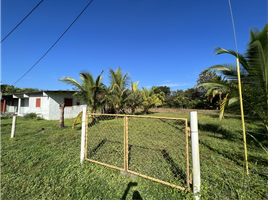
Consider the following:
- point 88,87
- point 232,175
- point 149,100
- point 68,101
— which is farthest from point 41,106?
point 232,175

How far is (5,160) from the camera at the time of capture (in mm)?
3156

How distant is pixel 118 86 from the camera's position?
9414 millimetres

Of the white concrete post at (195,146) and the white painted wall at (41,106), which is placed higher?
the white painted wall at (41,106)

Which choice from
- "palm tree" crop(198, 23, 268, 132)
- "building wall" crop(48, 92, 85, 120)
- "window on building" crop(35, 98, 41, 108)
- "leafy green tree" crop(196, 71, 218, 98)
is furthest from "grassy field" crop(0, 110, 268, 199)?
"leafy green tree" crop(196, 71, 218, 98)

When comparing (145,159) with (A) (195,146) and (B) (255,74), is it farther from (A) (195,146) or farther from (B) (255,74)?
(B) (255,74)

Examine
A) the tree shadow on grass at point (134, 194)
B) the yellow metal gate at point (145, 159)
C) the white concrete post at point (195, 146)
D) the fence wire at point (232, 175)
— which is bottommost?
the tree shadow on grass at point (134, 194)

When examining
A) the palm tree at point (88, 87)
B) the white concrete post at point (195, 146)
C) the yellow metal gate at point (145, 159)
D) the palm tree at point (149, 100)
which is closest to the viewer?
the white concrete post at point (195, 146)

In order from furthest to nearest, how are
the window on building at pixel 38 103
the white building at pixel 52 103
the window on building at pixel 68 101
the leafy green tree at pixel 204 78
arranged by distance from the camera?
the leafy green tree at pixel 204 78, the window on building at pixel 68 101, the window on building at pixel 38 103, the white building at pixel 52 103

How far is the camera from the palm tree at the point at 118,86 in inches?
369

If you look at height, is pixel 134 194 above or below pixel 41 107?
below

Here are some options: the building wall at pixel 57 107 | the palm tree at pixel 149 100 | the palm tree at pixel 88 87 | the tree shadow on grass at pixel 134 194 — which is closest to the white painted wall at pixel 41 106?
the building wall at pixel 57 107

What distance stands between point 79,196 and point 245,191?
263cm

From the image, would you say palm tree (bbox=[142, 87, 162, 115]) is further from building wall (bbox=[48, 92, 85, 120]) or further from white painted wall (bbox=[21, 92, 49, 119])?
white painted wall (bbox=[21, 92, 49, 119])

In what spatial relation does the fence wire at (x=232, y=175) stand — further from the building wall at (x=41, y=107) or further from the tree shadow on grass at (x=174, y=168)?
the building wall at (x=41, y=107)
